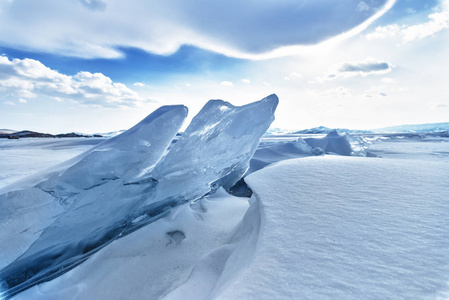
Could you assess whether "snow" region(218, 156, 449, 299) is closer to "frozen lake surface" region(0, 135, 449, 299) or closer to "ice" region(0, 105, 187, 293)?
"frozen lake surface" region(0, 135, 449, 299)

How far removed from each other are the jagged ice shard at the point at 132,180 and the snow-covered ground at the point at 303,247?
18 centimetres

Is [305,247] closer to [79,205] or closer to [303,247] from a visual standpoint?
[303,247]

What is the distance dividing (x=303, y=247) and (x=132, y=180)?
1.69 metres

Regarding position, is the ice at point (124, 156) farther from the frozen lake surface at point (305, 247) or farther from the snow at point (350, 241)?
the snow at point (350, 241)

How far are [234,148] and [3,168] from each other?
505cm

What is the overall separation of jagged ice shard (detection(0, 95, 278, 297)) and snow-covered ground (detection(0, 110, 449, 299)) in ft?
0.58

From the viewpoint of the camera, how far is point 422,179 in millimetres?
1685

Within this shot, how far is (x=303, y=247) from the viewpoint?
100 centimetres

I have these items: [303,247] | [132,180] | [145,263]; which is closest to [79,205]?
[132,180]

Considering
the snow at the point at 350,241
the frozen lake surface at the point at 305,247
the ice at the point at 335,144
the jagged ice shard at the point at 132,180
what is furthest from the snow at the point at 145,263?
the ice at the point at 335,144

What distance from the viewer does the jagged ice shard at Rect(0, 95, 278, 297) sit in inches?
66.8

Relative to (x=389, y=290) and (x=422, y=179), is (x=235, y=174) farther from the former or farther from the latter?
(x=389, y=290)

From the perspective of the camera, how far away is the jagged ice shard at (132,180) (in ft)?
5.57

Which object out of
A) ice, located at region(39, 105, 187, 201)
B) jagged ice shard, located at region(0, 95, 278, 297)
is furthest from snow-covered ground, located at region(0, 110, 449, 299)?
ice, located at region(39, 105, 187, 201)
